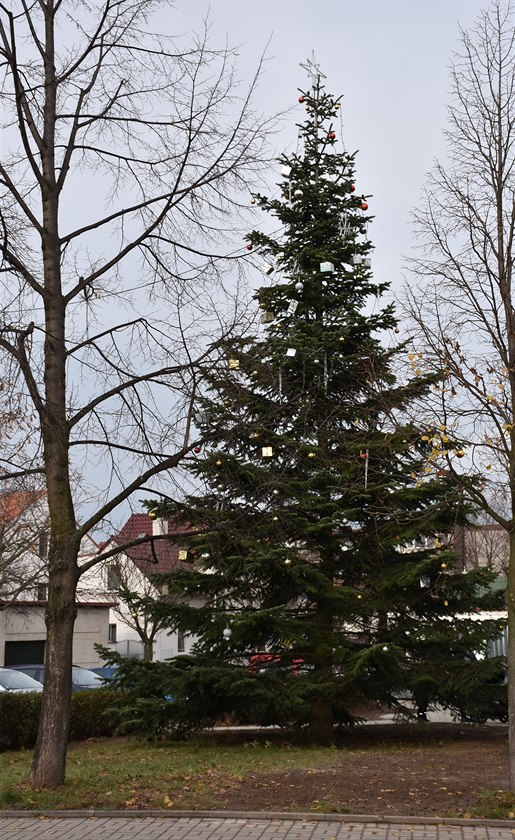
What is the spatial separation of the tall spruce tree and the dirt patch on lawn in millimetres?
932

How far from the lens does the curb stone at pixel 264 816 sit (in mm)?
8281

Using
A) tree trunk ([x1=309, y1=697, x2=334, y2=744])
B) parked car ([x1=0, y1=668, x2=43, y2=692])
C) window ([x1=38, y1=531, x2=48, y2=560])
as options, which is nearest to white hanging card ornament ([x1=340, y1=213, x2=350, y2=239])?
tree trunk ([x1=309, y1=697, x2=334, y2=744])

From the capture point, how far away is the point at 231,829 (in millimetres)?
8414

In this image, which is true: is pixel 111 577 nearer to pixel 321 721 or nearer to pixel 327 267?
pixel 321 721

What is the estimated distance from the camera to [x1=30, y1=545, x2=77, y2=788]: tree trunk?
9.96 m

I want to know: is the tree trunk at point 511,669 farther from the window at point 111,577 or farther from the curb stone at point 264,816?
the window at point 111,577

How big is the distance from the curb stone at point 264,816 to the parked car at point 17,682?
39.1 ft

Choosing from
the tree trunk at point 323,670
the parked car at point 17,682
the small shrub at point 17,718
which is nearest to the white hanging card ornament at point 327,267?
the tree trunk at point 323,670

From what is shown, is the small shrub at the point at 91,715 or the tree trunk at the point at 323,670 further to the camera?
the small shrub at the point at 91,715

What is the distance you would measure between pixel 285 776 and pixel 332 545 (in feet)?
14.4

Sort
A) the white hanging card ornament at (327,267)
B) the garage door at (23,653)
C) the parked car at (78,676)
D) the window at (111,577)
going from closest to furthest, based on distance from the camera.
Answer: the window at (111,577), the white hanging card ornament at (327,267), the parked car at (78,676), the garage door at (23,653)

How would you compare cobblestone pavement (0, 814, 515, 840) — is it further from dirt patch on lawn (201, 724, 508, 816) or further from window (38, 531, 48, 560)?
window (38, 531, 48, 560)

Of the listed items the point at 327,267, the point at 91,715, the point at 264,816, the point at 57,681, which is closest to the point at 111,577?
the point at 91,715

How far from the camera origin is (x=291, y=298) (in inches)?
637
